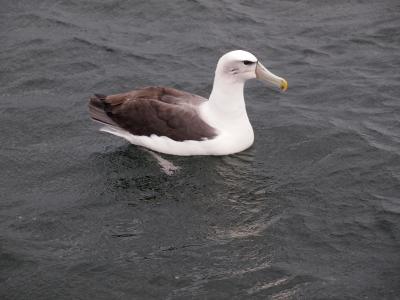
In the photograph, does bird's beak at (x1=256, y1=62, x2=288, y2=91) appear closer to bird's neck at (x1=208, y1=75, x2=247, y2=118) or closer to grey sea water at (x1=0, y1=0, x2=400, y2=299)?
bird's neck at (x1=208, y1=75, x2=247, y2=118)

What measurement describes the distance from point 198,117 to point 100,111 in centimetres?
125

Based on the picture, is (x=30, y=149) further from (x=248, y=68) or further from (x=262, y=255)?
(x=262, y=255)

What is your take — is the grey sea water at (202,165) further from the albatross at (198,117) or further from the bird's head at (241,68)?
the bird's head at (241,68)

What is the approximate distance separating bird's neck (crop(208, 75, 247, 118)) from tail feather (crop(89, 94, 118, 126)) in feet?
4.28

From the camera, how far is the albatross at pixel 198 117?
377 inches

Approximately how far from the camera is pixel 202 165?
375 inches

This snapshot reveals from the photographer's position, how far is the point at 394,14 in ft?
44.4

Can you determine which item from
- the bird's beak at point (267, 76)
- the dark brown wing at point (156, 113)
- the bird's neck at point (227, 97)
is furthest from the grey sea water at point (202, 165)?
the bird's beak at point (267, 76)

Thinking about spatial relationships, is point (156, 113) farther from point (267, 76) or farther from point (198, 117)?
point (267, 76)

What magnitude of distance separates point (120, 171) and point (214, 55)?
3714mm

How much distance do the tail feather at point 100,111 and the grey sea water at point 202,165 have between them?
365 mm

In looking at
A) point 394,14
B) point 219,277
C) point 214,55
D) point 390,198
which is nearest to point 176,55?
point 214,55

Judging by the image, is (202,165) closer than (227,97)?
Yes

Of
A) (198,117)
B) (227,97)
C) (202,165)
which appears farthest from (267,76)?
(202,165)
